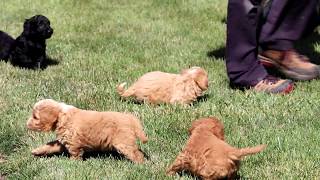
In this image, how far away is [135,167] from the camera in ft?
15.0

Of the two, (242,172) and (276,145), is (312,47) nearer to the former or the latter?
(276,145)

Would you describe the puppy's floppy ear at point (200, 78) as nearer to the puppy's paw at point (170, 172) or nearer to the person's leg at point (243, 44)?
the person's leg at point (243, 44)

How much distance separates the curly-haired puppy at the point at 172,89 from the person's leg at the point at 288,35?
1.36 meters

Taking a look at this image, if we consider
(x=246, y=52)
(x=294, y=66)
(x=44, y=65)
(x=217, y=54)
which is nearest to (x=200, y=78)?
(x=246, y=52)

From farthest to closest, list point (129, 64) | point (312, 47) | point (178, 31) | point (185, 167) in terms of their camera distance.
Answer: point (178, 31)
point (312, 47)
point (129, 64)
point (185, 167)

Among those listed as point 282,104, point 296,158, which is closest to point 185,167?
point 296,158

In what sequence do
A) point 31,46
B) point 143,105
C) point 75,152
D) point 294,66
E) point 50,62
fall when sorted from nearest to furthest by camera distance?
point 75,152
point 143,105
point 294,66
point 31,46
point 50,62

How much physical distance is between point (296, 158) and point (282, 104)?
145 cm

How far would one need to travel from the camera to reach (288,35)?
23.1 ft

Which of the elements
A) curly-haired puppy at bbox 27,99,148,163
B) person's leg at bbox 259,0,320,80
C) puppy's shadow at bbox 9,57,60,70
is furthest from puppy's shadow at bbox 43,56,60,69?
curly-haired puppy at bbox 27,99,148,163

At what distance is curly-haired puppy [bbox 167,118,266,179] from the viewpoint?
4.07m

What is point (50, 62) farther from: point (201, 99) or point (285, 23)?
point (285, 23)

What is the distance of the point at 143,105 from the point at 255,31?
5.37ft

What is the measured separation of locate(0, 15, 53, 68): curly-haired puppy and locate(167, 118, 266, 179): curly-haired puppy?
3.92 m
